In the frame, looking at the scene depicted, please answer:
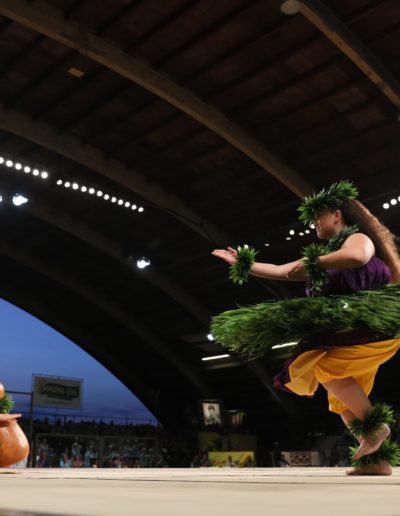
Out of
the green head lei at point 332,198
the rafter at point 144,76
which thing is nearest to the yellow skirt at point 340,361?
the green head lei at point 332,198

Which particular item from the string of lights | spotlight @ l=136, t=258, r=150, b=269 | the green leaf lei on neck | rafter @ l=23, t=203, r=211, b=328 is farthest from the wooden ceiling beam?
rafter @ l=23, t=203, r=211, b=328

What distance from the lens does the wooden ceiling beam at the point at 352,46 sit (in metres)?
7.66

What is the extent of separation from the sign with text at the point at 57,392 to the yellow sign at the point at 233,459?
16.0ft

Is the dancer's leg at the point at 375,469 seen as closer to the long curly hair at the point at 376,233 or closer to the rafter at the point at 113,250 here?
the long curly hair at the point at 376,233

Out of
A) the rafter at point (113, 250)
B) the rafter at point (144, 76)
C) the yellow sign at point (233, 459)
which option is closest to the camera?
the rafter at point (144, 76)

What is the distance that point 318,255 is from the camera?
241 centimetres

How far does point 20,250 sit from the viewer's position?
16.4 m

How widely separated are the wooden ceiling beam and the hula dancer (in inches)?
233

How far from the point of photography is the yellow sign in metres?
14.0

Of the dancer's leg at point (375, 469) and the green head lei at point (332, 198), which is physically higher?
the green head lei at point (332, 198)

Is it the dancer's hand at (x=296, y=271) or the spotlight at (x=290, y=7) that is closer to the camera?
the dancer's hand at (x=296, y=271)

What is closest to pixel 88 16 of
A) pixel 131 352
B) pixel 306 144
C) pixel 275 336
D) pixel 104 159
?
pixel 104 159

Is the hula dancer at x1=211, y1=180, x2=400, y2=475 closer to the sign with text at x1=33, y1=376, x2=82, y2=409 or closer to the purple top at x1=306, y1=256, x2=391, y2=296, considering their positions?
the purple top at x1=306, y1=256, x2=391, y2=296

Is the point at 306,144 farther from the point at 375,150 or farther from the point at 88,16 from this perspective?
the point at 88,16
